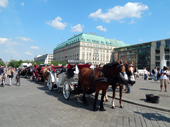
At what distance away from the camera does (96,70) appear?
19.9 ft

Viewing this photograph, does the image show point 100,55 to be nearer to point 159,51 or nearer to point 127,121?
point 159,51

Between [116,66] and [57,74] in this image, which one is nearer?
[116,66]

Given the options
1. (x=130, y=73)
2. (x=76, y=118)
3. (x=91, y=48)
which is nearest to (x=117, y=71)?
(x=130, y=73)

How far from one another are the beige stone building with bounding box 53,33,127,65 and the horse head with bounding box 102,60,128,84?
78.7 metres

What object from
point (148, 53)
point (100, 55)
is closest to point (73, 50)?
point (100, 55)

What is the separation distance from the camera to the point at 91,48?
8725 centimetres

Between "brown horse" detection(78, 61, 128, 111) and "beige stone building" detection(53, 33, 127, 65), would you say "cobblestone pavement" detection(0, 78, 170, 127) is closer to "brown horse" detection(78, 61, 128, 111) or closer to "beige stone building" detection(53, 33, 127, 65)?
"brown horse" detection(78, 61, 128, 111)

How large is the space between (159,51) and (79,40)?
46.0m

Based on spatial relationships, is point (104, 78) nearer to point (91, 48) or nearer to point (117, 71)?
point (117, 71)

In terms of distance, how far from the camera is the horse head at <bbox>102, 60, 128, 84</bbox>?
16.6 ft

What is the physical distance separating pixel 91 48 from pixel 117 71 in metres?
82.5

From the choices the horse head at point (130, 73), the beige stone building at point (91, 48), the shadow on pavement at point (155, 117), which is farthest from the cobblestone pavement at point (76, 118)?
the beige stone building at point (91, 48)

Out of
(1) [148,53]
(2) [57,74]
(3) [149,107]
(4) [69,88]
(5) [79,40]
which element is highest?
(5) [79,40]

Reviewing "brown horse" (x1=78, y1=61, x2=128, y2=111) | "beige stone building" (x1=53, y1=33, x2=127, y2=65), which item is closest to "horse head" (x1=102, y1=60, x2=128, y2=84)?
"brown horse" (x1=78, y1=61, x2=128, y2=111)
